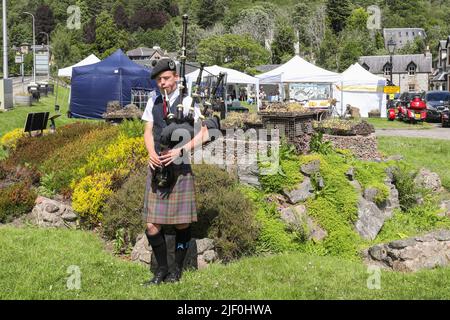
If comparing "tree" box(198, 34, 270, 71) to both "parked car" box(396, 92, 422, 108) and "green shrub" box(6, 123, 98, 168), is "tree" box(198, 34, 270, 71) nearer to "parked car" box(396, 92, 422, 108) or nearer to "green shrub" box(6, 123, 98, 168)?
"parked car" box(396, 92, 422, 108)

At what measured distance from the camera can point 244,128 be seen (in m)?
10.4

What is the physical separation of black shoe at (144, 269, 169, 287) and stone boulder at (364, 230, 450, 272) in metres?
2.74

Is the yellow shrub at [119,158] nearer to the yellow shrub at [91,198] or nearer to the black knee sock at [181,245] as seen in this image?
the yellow shrub at [91,198]

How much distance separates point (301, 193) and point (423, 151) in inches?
330

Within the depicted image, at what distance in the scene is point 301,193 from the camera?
8.31 metres

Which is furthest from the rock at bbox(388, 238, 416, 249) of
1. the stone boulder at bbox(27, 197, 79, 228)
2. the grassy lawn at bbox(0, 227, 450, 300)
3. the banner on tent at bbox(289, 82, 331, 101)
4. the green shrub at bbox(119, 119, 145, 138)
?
the banner on tent at bbox(289, 82, 331, 101)

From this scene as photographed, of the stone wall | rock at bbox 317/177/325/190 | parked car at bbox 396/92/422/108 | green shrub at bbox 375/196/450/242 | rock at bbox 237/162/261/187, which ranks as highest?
parked car at bbox 396/92/422/108

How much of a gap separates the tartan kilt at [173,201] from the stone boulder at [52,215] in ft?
9.77

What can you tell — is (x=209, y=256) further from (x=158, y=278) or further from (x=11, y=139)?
(x=11, y=139)

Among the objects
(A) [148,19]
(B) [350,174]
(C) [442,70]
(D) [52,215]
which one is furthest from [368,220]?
(A) [148,19]

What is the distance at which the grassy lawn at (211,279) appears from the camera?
200 inches

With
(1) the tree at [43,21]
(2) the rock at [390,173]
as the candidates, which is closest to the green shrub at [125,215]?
(2) the rock at [390,173]

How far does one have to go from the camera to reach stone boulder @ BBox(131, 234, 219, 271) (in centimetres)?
609
